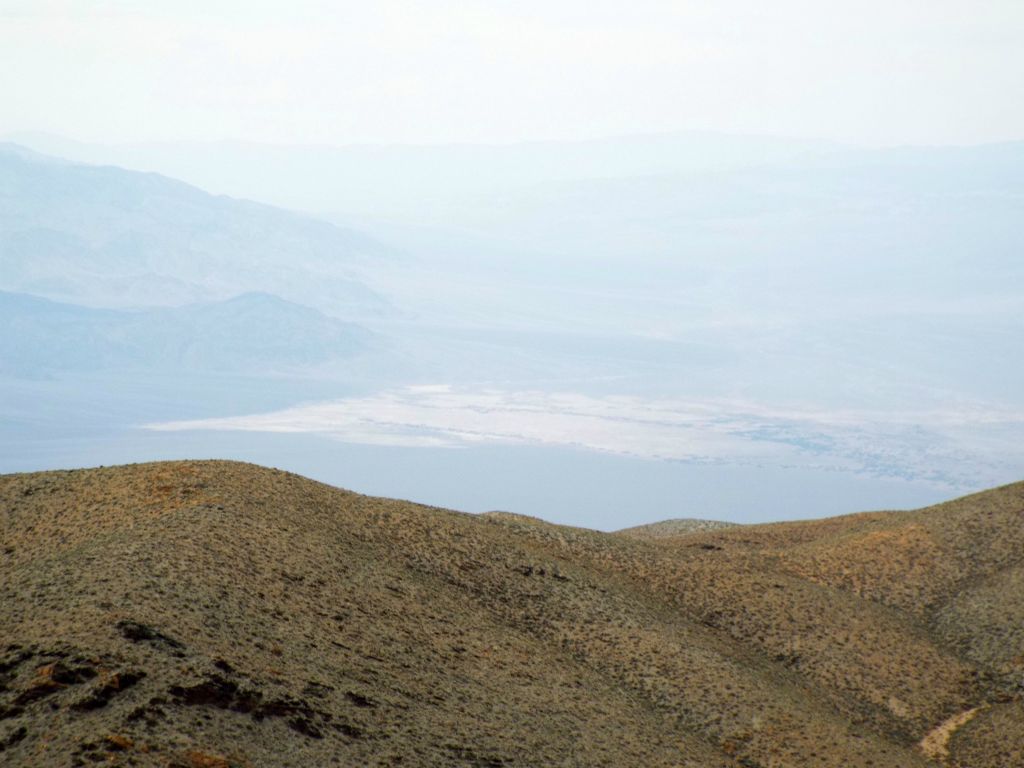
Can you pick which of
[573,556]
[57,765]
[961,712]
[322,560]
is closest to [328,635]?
[322,560]

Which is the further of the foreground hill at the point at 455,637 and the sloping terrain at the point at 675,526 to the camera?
the sloping terrain at the point at 675,526

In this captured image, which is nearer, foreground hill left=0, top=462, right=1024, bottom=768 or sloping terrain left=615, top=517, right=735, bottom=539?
foreground hill left=0, top=462, right=1024, bottom=768

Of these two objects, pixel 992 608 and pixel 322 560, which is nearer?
pixel 322 560

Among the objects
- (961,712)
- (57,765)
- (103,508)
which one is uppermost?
(103,508)

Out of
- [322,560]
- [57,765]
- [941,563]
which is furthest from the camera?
[941,563]

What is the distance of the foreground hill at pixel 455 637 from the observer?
1341 cm

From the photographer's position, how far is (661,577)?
25.7 m

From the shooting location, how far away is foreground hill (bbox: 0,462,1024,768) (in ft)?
44.0

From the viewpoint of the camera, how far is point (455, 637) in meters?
19.0

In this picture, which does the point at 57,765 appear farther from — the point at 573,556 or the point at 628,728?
the point at 573,556

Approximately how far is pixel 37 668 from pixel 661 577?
15.4 m

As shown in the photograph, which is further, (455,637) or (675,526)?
(675,526)

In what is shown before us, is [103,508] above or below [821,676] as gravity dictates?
above

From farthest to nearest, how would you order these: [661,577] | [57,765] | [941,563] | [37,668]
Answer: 1. [941,563]
2. [661,577]
3. [37,668]
4. [57,765]
